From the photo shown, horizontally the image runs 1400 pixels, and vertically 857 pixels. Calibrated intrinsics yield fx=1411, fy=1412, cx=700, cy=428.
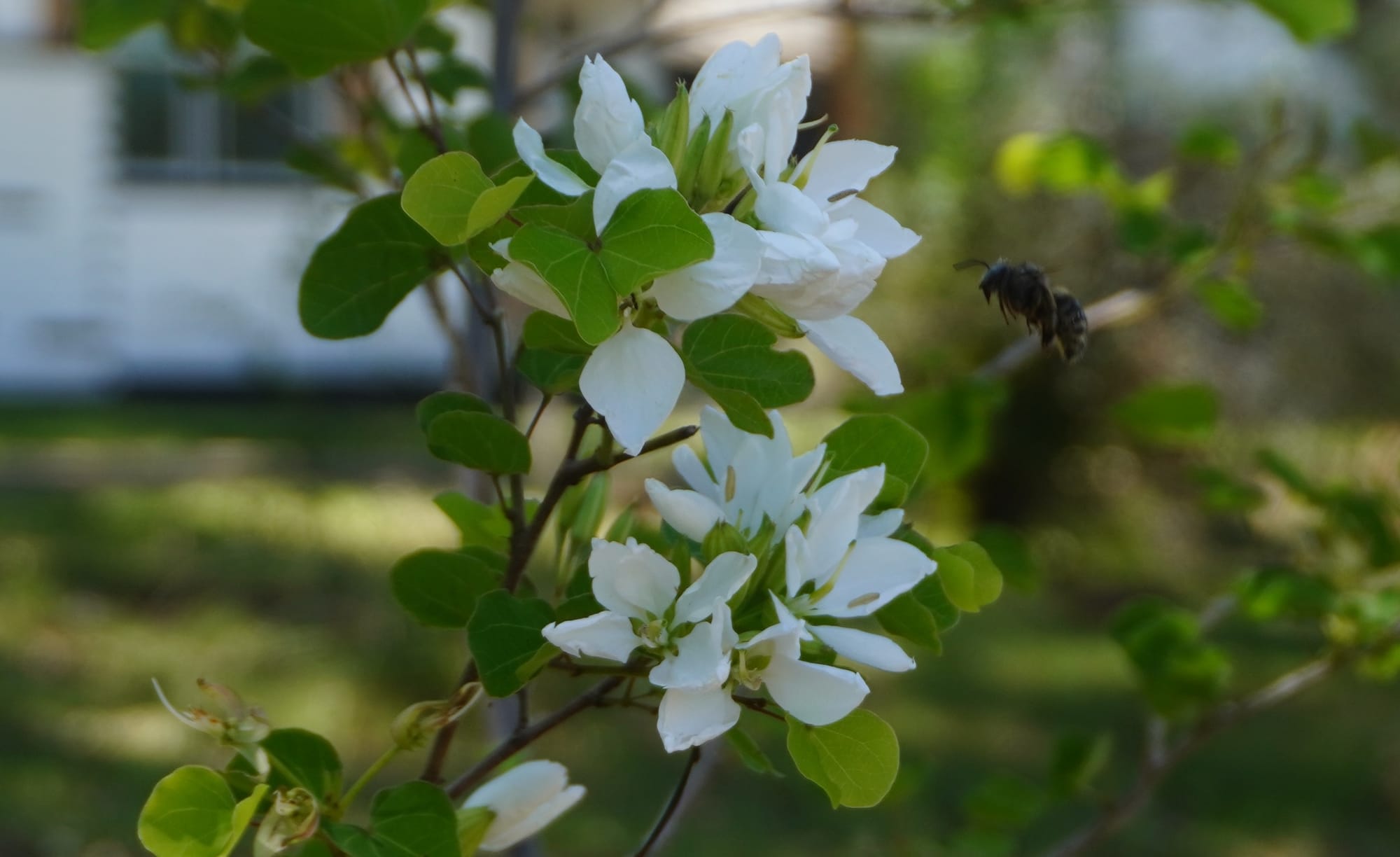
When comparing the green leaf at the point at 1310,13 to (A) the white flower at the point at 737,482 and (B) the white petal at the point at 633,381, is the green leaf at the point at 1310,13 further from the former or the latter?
(B) the white petal at the point at 633,381

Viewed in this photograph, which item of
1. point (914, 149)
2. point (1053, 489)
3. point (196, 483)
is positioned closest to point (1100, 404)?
point (1053, 489)

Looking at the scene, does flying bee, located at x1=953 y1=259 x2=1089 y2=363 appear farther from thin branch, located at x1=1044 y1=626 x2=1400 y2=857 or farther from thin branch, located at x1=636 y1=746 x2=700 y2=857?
thin branch, located at x1=1044 y1=626 x2=1400 y2=857

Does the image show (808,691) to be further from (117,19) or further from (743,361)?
(117,19)

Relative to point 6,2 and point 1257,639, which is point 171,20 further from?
point 6,2

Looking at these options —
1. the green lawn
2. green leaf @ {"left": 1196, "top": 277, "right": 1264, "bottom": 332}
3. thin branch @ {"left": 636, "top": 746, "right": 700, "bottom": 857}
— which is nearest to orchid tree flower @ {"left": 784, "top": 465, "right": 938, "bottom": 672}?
thin branch @ {"left": 636, "top": 746, "right": 700, "bottom": 857}

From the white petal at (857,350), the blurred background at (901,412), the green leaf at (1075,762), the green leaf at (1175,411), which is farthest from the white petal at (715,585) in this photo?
the green leaf at (1175,411)

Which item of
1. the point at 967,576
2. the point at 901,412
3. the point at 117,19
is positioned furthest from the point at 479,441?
the point at 117,19
